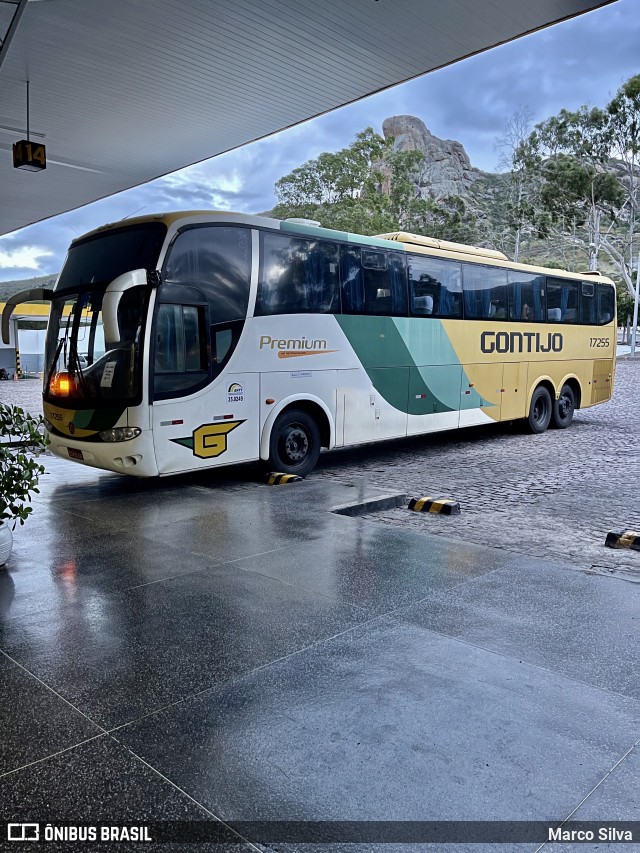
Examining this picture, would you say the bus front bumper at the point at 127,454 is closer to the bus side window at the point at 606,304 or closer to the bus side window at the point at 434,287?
the bus side window at the point at 434,287

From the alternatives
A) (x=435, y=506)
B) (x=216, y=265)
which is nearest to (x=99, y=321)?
(x=216, y=265)

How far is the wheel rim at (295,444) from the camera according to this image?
9539 millimetres

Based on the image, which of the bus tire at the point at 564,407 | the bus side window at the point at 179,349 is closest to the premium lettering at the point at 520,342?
the bus tire at the point at 564,407

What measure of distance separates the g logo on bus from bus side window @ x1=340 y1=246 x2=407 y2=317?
2812mm

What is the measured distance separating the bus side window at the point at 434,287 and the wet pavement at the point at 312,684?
20.3 ft

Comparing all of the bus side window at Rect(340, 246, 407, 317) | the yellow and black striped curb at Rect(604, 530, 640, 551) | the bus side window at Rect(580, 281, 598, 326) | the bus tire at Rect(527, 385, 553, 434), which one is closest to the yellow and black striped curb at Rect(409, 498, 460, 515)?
the yellow and black striped curb at Rect(604, 530, 640, 551)

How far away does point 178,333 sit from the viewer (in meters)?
8.00

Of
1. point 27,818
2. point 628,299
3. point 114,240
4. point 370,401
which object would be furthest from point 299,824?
point 628,299

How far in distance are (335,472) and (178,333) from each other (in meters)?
3.50

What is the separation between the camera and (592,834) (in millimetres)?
2408

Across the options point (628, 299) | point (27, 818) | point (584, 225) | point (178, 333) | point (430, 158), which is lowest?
point (27, 818)

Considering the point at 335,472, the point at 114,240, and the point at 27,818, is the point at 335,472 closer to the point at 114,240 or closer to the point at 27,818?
the point at 114,240

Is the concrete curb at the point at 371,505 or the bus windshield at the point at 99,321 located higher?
the bus windshield at the point at 99,321

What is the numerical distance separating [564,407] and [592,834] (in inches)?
559
